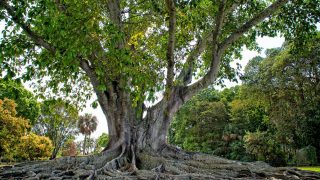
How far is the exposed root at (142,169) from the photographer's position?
6.89 m

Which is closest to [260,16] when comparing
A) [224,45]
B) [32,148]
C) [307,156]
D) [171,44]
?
[224,45]

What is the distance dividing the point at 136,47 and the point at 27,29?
413 centimetres

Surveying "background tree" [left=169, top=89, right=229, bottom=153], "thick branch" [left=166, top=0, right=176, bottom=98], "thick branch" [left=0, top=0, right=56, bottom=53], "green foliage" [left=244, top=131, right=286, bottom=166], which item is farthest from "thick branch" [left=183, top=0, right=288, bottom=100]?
"background tree" [left=169, top=89, right=229, bottom=153]

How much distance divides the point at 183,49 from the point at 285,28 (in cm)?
328

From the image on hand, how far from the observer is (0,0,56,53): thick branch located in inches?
256

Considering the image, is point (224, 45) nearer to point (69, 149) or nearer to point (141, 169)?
point (141, 169)

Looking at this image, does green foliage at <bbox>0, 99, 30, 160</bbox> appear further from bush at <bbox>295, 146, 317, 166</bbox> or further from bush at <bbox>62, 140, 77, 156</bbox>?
bush at <bbox>62, 140, 77, 156</bbox>

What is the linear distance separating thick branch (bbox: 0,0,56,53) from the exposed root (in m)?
2.83

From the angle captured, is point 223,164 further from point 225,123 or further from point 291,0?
point 225,123

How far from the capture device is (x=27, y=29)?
23.7 feet

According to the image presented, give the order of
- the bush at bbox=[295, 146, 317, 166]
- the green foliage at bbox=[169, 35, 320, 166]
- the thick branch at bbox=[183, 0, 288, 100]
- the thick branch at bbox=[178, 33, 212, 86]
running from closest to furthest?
1. the thick branch at bbox=[183, 0, 288, 100]
2. the thick branch at bbox=[178, 33, 212, 86]
3. the bush at bbox=[295, 146, 317, 166]
4. the green foliage at bbox=[169, 35, 320, 166]

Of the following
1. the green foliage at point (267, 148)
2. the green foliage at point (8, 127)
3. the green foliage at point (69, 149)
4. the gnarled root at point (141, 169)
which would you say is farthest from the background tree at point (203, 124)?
the gnarled root at point (141, 169)

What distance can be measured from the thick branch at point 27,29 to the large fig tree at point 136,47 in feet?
0.07

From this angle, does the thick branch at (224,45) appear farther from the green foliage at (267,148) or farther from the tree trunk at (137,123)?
the green foliage at (267,148)
